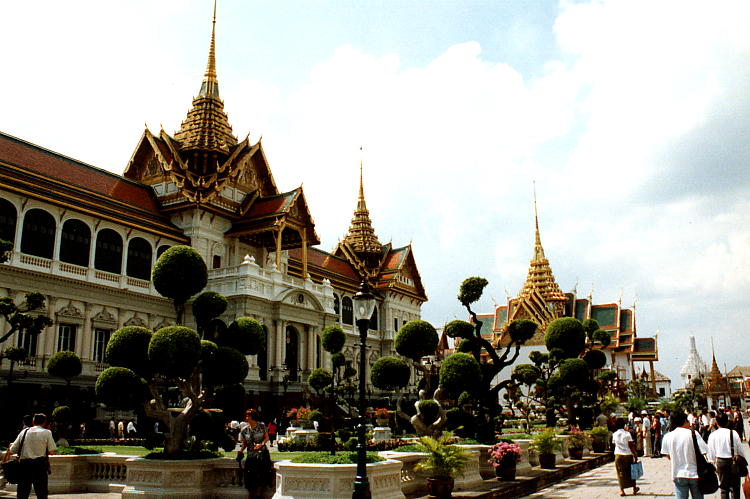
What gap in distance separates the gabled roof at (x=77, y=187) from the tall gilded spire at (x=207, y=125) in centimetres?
431

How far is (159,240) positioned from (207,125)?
9.45 meters

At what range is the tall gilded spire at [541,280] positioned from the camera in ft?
230

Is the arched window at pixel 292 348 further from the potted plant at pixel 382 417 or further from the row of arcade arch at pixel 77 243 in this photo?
the row of arcade arch at pixel 77 243

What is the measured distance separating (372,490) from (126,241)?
2513 centimetres

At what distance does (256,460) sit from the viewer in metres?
10.3

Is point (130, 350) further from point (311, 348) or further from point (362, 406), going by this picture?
point (311, 348)

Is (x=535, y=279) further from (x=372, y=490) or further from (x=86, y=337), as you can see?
(x=372, y=490)

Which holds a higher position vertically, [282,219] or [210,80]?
[210,80]

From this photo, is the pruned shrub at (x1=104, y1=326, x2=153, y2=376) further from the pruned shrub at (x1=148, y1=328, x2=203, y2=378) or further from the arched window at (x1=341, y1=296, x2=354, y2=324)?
the arched window at (x1=341, y1=296, x2=354, y2=324)

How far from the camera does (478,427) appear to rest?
55.7ft

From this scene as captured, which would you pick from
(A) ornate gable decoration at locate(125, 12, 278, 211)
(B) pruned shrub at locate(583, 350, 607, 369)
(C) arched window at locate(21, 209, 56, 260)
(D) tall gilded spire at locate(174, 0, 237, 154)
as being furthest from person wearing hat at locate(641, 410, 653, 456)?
(D) tall gilded spire at locate(174, 0, 237, 154)

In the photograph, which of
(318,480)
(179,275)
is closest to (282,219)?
(179,275)

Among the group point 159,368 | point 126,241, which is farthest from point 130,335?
point 126,241

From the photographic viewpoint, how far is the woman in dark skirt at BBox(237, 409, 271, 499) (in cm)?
1023
